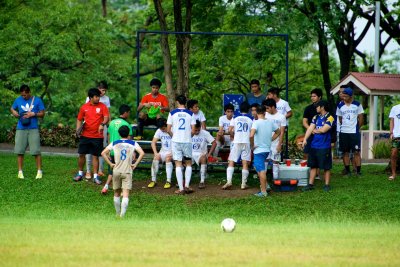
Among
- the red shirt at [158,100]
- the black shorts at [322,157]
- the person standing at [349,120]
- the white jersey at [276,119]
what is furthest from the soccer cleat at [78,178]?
the person standing at [349,120]

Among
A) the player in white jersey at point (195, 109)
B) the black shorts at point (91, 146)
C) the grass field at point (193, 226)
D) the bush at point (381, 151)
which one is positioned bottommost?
the grass field at point (193, 226)

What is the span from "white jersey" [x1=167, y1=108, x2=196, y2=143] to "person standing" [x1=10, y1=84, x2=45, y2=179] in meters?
3.64

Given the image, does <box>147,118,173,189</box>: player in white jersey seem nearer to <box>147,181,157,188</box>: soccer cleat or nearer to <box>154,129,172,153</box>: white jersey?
<box>154,129,172,153</box>: white jersey

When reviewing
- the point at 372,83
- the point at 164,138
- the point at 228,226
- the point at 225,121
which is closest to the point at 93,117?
the point at 164,138

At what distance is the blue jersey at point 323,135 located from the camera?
76.8 ft

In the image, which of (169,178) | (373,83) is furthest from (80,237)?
(373,83)

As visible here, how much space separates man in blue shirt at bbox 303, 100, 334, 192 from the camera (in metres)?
23.4

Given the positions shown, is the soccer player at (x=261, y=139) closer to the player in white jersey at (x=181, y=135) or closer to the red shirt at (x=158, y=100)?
the player in white jersey at (x=181, y=135)

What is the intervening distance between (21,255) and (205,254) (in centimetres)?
245

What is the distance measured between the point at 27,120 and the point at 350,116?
790 centimetres

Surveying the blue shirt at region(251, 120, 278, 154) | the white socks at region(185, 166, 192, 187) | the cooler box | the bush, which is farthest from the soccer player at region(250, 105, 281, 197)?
the bush

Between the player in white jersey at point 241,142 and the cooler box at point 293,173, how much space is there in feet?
2.84

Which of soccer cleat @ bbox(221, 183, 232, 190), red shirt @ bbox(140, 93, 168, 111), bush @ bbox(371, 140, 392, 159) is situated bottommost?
soccer cleat @ bbox(221, 183, 232, 190)

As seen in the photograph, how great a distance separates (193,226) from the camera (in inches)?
693
